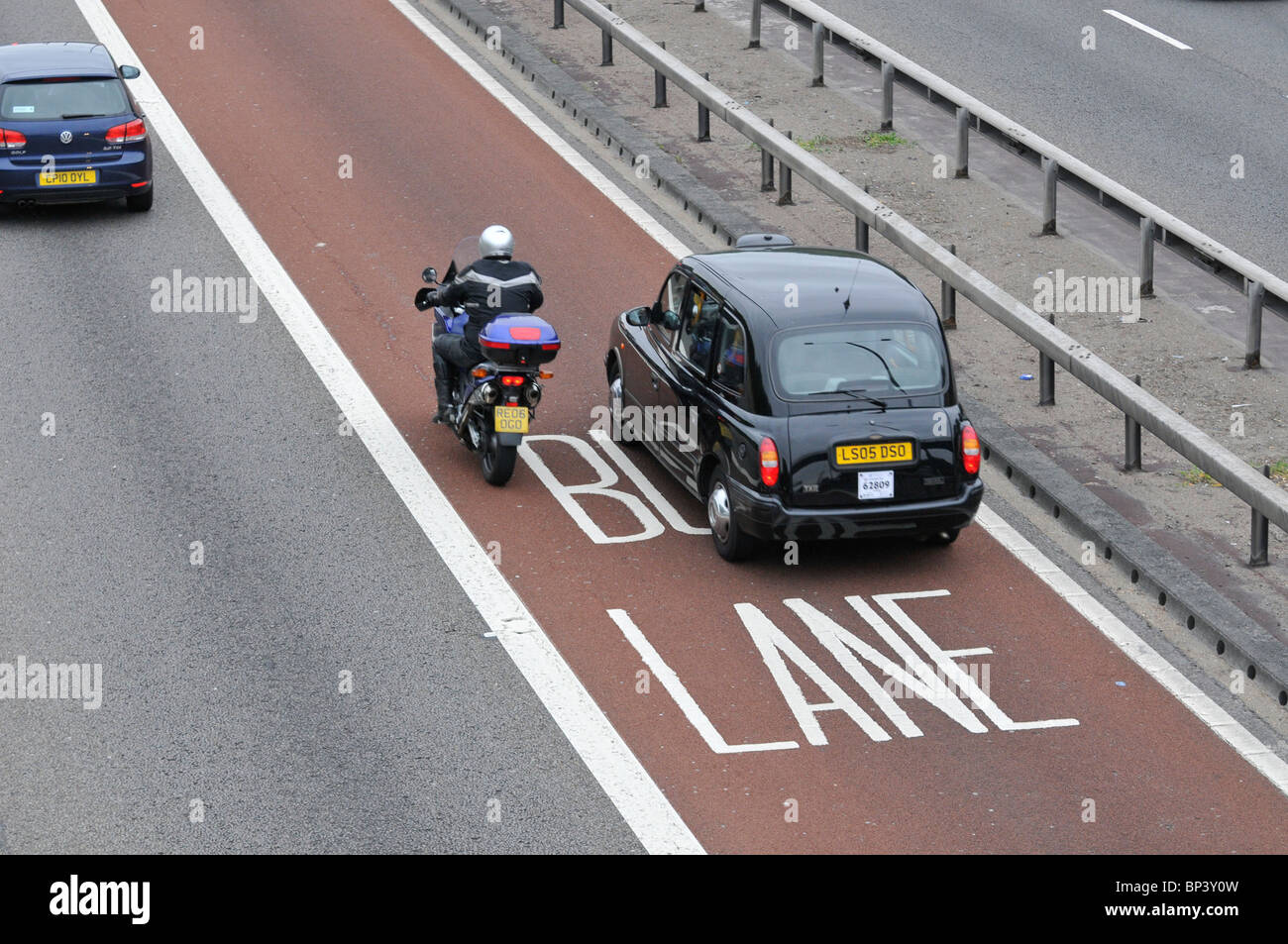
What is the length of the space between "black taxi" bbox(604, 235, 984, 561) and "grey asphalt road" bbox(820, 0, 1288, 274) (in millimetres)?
6439

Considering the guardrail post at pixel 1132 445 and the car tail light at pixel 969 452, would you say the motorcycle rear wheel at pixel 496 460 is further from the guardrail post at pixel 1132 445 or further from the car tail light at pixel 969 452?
the guardrail post at pixel 1132 445

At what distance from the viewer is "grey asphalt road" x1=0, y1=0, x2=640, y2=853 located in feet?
31.8

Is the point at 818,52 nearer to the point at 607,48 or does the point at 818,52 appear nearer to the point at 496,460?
the point at 607,48

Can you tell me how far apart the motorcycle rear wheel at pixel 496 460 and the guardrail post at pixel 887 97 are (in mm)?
8475

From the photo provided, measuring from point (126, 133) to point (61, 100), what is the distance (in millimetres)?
761

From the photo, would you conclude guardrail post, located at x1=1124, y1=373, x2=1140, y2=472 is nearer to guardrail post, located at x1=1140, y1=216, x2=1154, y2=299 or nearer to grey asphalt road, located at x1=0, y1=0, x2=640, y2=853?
guardrail post, located at x1=1140, y1=216, x2=1154, y2=299

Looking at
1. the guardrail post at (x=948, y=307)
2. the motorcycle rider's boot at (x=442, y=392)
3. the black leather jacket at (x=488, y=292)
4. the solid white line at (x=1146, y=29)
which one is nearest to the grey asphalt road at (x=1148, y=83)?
the solid white line at (x=1146, y=29)

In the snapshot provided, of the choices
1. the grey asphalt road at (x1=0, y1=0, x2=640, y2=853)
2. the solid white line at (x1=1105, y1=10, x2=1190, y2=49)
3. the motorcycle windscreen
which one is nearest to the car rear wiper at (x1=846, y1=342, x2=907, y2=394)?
the grey asphalt road at (x1=0, y1=0, x2=640, y2=853)

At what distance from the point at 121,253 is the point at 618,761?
10376 mm

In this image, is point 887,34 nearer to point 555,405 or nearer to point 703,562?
point 555,405

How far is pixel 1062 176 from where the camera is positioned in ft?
58.2

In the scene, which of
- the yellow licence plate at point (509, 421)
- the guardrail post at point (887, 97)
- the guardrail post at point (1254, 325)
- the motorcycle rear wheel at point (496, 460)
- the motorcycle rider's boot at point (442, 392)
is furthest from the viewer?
the guardrail post at point (887, 97)

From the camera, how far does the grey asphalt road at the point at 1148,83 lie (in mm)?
19734

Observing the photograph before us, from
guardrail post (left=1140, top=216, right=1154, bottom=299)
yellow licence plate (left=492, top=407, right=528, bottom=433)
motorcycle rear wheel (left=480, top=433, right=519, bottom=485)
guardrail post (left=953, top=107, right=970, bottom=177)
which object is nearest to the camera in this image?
yellow licence plate (left=492, top=407, right=528, bottom=433)
